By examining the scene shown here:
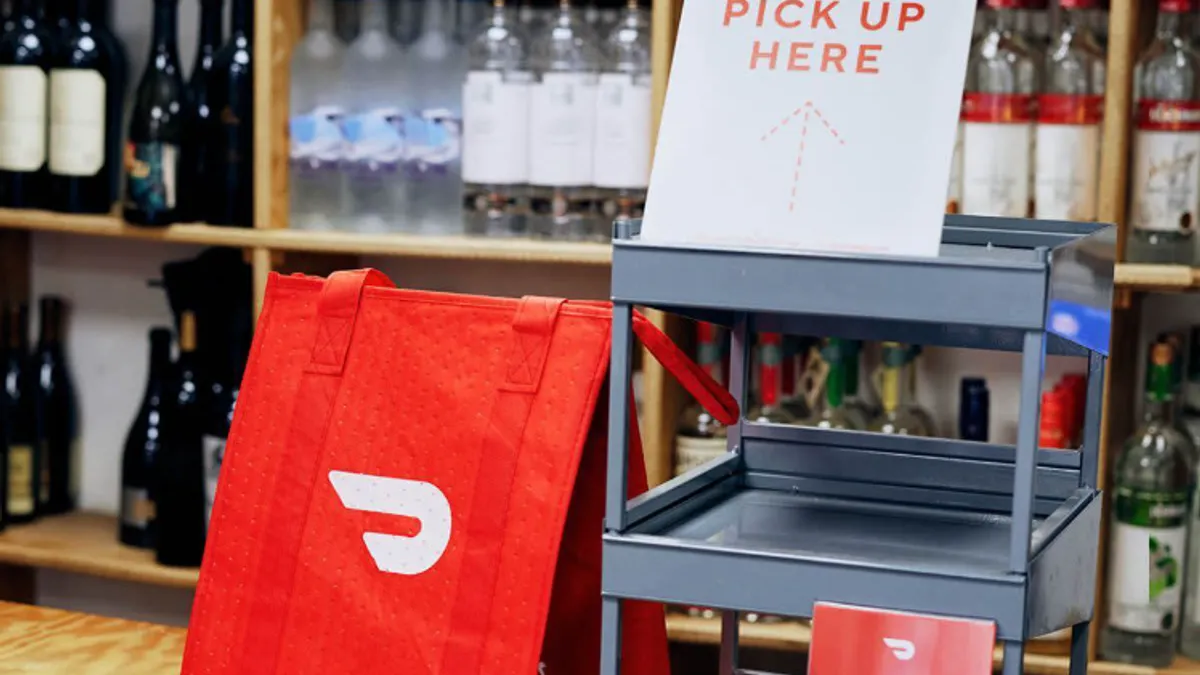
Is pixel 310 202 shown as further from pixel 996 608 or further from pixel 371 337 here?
pixel 996 608

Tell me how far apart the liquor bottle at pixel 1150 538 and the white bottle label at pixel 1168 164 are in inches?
7.9

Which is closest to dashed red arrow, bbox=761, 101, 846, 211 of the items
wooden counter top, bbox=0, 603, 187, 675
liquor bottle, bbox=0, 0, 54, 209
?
wooden counter top, bbox=0, 603, 187, 675

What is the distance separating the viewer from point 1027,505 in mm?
974

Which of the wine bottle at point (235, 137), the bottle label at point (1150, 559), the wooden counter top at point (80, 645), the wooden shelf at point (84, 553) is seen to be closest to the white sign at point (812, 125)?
the wooden counter top at point (80, 645)

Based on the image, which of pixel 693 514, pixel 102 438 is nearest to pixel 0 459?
pixel 102 438

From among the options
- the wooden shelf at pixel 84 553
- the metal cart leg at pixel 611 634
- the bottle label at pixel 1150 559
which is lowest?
the wooden shelf at pixel 84 553

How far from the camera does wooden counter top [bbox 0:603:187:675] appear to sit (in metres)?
1.65

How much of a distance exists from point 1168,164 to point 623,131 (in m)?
0.68

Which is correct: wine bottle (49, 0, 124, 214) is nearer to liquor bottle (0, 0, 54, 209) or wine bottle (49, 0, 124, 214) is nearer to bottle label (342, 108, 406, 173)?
liquor bottle (0, 0, 54, 209)

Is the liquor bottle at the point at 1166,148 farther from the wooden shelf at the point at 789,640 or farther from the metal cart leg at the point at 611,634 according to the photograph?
the metal cart leg at the point at 611,634

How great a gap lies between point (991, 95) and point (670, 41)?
41 centimetres

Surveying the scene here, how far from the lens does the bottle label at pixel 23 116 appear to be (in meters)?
2.45

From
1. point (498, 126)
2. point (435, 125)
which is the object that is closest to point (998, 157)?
point (498, 126)

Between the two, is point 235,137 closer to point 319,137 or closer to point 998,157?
point 319,137
